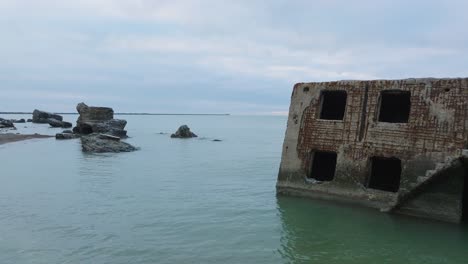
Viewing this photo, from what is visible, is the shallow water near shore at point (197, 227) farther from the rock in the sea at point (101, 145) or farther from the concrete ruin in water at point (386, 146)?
the rock in the sea at point (101, 145)

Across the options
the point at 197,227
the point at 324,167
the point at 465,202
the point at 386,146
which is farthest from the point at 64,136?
the point at 465,202

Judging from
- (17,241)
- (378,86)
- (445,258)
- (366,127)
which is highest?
(378,86)

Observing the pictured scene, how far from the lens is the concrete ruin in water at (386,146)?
38.9 ft

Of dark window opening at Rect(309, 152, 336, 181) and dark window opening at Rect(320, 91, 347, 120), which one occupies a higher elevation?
dark window opening at Rect(320, 91, 347, 120)

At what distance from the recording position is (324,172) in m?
16.8

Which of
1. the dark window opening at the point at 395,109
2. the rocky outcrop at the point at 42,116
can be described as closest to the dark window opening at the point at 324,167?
the dark window opening at the point at 395,109

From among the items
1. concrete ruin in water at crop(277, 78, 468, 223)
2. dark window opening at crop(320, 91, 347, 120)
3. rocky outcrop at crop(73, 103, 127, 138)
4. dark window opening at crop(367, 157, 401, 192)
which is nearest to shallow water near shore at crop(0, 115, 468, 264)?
concrete ruin in water at crop(277, 78, 468, 223)

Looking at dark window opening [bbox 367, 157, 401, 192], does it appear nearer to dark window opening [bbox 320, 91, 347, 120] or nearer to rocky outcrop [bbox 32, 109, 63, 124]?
dark window opening [bbox 320, 91, 347, 120]

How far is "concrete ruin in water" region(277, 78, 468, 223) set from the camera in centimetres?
1186

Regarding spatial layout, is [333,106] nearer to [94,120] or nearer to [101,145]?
[101,145]

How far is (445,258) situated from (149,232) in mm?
7165

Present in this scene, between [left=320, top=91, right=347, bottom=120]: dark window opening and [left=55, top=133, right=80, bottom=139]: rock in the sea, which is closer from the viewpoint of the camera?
[left=320, top=91, right=347, bottom=120]: dark window opening

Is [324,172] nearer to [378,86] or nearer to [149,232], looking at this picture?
[378,86]

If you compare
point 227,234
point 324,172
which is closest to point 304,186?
point 324,172
